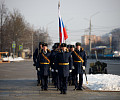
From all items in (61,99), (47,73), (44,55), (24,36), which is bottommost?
(61,99)

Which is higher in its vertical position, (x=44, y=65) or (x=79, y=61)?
(x=79, y=61)

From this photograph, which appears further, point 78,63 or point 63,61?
point 78,63

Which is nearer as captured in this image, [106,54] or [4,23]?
[4,23]

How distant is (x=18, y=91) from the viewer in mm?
10477

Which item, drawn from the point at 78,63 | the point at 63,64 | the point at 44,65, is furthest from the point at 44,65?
the point at 78,63

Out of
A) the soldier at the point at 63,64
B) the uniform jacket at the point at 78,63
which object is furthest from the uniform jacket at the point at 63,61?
the uniform jacket at the point at 78,63

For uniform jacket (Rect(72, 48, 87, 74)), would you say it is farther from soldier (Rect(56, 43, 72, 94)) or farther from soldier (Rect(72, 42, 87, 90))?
soldier (Rect(56, 43, 72, 94))

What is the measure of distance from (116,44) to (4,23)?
200ft

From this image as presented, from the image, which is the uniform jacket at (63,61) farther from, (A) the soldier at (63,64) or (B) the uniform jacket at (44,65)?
(B) the uniform jacket at (44,65)

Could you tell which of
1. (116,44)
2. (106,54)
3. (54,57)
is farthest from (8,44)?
(116,44)

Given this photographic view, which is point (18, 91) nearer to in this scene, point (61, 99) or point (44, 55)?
point (44, 55)

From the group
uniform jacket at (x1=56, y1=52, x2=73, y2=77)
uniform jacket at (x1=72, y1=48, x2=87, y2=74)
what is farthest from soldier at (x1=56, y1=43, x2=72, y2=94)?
uniform jacket at (x1=72, y1=48, x2=87, y2=74)

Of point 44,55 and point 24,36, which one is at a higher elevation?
point 24,36

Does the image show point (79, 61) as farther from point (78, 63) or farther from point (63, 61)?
point (63, 61)
